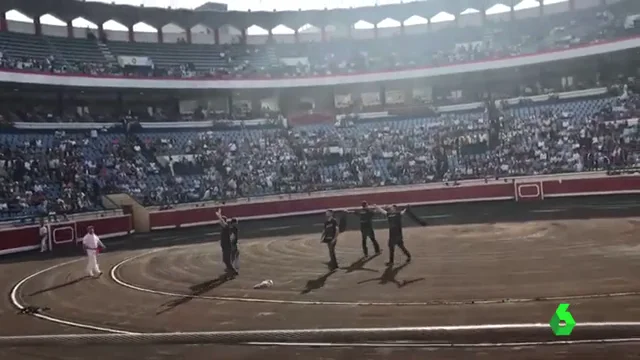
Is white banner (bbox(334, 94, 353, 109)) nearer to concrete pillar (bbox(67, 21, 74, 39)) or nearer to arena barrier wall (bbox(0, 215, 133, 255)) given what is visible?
concrete pillar (bbox(67, 21, 74, 39))

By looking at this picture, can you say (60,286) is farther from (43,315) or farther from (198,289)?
(198,289)

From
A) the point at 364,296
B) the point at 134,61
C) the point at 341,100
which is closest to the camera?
the point at 364,296

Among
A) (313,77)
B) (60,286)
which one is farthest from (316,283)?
(313,77)

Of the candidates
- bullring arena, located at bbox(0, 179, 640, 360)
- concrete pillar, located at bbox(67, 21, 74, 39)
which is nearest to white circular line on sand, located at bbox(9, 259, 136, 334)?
bullring arena, located at bbox(0, 179, 640, 360)

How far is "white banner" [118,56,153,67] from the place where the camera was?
46562mm

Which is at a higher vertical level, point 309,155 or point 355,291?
point 309,155

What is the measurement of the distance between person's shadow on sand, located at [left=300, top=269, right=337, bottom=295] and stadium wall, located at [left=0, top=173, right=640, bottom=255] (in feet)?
54.0

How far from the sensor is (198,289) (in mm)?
14523

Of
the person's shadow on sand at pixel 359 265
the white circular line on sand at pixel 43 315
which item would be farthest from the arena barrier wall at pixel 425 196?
the person's shadow on sand at pixel 359 265

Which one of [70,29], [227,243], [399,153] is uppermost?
[70,29]

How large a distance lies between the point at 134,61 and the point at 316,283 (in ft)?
123

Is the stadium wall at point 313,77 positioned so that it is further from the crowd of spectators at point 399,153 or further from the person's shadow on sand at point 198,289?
the person's shadow on sand at point 198,289

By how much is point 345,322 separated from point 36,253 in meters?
19.0

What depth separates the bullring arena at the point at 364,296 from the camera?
319 inches
